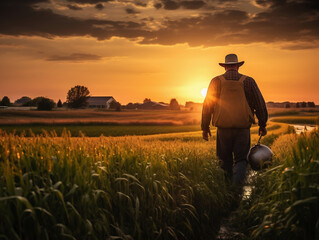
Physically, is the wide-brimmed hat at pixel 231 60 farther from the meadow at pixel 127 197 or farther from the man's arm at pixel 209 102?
the meadow at pixel 127 197

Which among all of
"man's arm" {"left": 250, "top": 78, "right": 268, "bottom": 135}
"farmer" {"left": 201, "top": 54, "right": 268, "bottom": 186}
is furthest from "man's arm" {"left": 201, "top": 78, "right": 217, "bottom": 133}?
"man's arm" {"left": 250, "top": 78, "right": 268, "bottom": 135}

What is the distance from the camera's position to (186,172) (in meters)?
6.31

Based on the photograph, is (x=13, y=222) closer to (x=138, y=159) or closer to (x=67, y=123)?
(x=138, y=159)

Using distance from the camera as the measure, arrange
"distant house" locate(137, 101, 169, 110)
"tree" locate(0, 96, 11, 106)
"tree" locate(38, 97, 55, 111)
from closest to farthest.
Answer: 1. "tree" locate(38, 97, 55, 111)
2. "tree" locate(0, 96, 11, 106)
3. "distant house" locate(137, 101, 169, 110)

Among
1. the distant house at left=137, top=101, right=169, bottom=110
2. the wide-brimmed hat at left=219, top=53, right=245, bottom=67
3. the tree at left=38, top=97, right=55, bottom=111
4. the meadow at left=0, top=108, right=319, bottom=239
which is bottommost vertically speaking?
the meadow at left=0, top=108, right=319, bottom=239

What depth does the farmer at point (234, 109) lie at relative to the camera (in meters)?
6.95

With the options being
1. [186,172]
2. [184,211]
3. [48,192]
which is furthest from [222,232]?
[48,192]

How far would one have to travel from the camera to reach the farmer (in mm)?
6945

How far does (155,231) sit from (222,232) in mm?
1463

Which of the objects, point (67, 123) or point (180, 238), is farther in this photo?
point (67, 123)

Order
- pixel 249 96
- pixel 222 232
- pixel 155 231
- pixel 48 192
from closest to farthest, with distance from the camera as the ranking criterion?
pixel 48 192, pixel 155 231, pixel 222 232, pixel 249 96

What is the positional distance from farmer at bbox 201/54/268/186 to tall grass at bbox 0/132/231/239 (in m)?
0.88

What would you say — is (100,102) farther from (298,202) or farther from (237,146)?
(298,202)

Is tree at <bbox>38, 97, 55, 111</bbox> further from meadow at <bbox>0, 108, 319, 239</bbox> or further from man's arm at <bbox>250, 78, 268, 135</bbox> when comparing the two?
man's arm at <bbox>250, 78, 268, 135</bbox>
